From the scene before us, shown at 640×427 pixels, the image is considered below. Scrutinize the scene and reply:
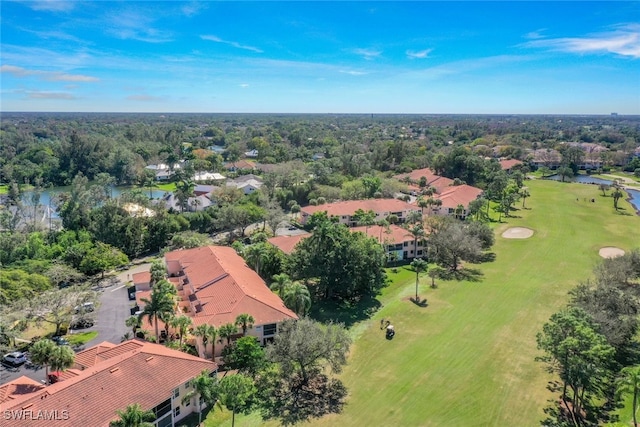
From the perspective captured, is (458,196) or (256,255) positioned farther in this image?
(458,196)

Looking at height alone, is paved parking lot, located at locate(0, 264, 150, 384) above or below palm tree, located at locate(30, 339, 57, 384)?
below

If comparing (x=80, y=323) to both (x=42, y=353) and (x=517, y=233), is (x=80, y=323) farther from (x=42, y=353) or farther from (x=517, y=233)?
(x=517, y=233)

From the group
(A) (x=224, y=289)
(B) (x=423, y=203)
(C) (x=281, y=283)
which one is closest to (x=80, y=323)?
(A) (x=224, y=289)

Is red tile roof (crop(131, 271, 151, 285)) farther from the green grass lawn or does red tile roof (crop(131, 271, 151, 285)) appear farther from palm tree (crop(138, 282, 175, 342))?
the green grass lawn

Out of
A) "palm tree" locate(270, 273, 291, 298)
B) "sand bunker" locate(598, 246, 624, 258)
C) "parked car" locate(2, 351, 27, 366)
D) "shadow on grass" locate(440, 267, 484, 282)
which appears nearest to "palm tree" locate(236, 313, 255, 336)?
"palm tree" locate(270, 273, 291, 298)

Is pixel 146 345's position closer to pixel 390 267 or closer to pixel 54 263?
pixel 54 263

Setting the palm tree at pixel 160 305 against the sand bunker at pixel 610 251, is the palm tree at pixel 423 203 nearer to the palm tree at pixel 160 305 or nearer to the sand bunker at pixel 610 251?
the sand bunker at pixel 610 251

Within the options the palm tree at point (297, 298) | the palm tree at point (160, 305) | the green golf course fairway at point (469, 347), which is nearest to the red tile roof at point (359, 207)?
the green golf course fairway at point (469, 347)
